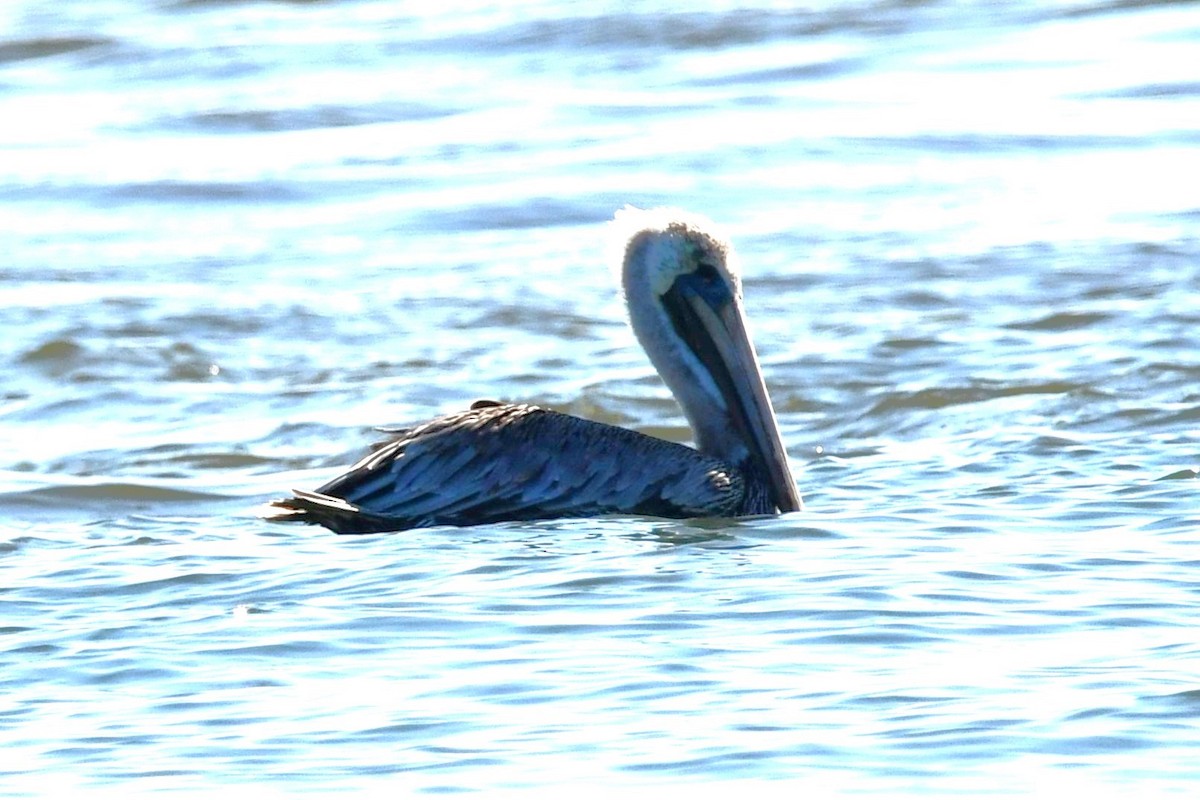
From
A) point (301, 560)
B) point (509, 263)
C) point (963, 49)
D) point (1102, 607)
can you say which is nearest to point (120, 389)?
point (509, 263)

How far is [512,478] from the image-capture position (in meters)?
6.97

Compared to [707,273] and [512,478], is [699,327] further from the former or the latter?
[512,478]

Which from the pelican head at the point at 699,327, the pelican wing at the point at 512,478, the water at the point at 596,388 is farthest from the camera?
the pelican head at the point at 699,327

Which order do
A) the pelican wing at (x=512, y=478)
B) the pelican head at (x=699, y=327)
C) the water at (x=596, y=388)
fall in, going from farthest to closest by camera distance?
1. the pelican head at (x=699, y=327)
2. the pelican wing at (x=512, y=478)
3. the water at (x=596, y=388)

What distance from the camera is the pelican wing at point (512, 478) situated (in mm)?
6914

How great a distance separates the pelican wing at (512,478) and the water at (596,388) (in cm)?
10

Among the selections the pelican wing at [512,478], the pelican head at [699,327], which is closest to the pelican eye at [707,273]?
the pelican head at [699,327]

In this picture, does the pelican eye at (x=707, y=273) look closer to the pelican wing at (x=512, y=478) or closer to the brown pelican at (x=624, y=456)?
the brown pelican at (x=624, y=456)

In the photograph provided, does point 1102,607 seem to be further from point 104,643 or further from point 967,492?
point 104,643

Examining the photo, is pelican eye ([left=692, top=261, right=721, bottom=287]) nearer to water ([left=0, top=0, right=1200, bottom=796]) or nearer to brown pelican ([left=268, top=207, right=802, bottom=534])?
brown pelican ([left=268, top=207, right=802, bottom=534])

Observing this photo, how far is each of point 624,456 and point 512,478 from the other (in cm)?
34

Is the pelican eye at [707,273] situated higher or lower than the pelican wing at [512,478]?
higher

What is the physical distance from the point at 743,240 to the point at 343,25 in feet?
34.5

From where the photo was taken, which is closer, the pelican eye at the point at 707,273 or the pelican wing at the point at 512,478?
the pelican wing at the point at 512,478
